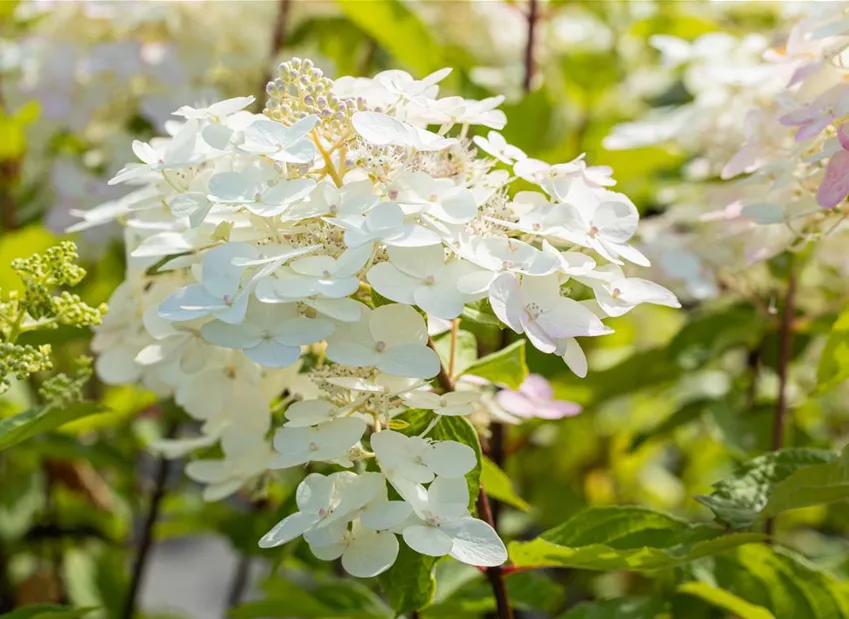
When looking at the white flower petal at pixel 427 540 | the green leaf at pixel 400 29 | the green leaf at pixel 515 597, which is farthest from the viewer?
the green leaf at pixel 400 29

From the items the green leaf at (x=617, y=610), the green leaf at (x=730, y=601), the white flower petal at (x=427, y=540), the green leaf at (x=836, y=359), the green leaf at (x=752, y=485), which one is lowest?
the green leaf at (x=617, y=610)

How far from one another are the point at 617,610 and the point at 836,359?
0.31 m

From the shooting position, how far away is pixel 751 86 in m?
0.95

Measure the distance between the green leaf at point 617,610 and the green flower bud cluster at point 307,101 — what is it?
519 millimetres

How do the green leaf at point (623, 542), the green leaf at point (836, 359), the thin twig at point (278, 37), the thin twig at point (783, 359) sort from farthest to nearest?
the thin twig at point (278, 37) < the thin twig at point (783, 359) < the green leaf at point (836, 359) < the green leaf at point (623, 542)

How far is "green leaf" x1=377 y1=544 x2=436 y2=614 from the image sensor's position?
2.11 feet

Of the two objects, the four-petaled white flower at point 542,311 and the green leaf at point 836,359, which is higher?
the four-petaled white flower at point 542,311

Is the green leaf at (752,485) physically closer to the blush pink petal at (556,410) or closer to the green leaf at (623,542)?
the green leaf at (623,542)

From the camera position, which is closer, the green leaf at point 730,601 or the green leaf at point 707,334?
the green leaf at point 730,601

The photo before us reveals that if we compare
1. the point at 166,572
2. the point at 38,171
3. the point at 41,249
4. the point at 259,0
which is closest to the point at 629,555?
the point at 41,249

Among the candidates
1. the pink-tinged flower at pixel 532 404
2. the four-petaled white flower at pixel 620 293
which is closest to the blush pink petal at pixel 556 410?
the pink-tinged flower at pixel 532 404

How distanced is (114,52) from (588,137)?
67cm

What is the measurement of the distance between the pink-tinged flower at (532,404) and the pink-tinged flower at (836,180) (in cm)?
28

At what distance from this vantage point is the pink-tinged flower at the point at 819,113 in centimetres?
70
